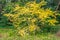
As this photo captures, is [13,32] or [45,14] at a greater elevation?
[45,14]

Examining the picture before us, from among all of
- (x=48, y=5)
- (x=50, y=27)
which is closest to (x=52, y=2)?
(x=48, y=5)

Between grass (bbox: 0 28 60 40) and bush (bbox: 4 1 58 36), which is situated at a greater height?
bush (bbox: 4 1 58 36)

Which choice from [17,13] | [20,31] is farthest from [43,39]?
[17,13]

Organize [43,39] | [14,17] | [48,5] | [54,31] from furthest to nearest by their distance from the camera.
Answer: [48,5] < [54,31] < [14,17] < [43,39]

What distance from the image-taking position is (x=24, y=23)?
10.5 m

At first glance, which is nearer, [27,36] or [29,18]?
[27,36]

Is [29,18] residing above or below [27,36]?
above

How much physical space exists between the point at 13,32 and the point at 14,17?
679 millimetres

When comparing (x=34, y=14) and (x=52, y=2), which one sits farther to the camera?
(x=52, y=2)

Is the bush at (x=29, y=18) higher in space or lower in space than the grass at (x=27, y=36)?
higher

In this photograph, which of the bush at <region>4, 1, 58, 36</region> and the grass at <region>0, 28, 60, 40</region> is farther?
the bush at <region>4, 1, 58, 36</region>

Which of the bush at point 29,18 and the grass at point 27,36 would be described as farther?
the bush at point 29,18

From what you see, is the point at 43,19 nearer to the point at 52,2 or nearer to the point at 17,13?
the point at 17,13

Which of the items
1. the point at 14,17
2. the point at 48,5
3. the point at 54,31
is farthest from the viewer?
the point at 48,5
